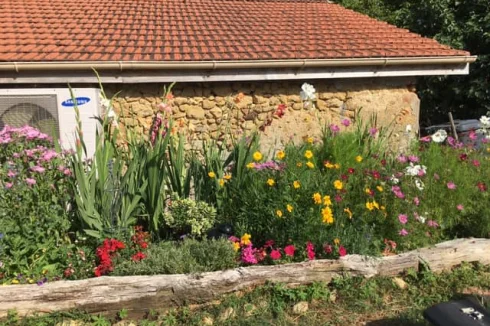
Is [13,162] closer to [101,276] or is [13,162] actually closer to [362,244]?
[101,276]

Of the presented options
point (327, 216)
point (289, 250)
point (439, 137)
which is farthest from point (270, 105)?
point (289, 250)

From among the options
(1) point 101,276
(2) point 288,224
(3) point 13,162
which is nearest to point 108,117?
(3) point 13,162

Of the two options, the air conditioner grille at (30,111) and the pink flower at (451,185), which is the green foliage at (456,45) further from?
the air conditioner grille at (30,111)

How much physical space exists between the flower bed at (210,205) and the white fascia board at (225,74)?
1645 mm

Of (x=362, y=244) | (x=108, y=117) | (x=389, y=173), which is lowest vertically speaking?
(x=362, y=244)

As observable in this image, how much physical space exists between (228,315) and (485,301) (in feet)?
6.97

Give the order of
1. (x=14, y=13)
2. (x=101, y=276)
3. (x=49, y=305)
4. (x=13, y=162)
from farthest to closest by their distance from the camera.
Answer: (x=14, y=13)
(x=13, y=162)
(x=101, y=276)
(x=49, y=305)

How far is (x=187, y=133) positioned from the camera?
265 inches

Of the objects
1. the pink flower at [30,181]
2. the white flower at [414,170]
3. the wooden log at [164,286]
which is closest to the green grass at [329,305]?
the wooden log at [164,286]

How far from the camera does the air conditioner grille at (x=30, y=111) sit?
5.47 m

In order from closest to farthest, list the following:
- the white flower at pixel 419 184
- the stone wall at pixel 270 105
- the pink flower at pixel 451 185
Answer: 1. the white flower at pixel 419 184
2. the pink flower at pixel 451 185
3. the stone wall at pixel 270 105

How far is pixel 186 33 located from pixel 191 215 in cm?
432

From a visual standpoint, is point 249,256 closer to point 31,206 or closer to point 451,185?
point 31,206

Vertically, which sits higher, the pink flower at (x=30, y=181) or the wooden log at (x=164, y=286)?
the pink flower at (x=30, y=181)
